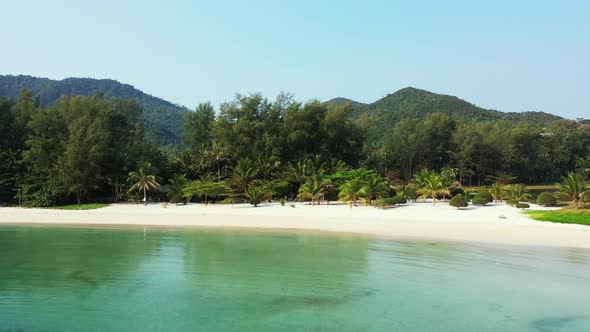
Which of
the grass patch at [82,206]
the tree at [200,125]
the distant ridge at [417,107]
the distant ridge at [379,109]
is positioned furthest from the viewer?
the distant ridge at [417,107]

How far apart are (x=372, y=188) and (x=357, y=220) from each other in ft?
24.2

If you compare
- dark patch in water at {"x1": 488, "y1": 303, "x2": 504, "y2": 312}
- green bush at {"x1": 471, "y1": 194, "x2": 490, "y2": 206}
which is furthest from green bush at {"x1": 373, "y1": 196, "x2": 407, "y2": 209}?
dark patch in water at {"x1": 488, "y1": 303, "x2": 504, "y2": 312}

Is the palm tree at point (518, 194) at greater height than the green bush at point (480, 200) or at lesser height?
greater

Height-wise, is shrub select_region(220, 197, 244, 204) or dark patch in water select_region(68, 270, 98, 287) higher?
shrub select_region(220, 197, 244, 204)

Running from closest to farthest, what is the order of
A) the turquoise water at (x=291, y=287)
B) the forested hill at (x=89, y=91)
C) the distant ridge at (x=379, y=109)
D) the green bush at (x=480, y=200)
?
the turquoise water at (x=291, y=287) → the green bush at (x=480, y=200) → the distant ridge at (x=379, y=109) → the forested hill at (x=89, y=91)

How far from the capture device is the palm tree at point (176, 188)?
134 feet

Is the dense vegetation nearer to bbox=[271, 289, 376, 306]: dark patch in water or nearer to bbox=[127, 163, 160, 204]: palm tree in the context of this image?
bbox=[127, 163, 160, 204]: palm tree

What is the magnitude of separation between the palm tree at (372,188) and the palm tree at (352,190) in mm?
372

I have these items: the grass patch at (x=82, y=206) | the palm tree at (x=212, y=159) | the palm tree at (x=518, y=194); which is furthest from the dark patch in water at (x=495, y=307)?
the palm tree at (x=212, y=159)

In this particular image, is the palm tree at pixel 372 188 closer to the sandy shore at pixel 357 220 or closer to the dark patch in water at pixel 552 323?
the sandy shore at pixel 357 220

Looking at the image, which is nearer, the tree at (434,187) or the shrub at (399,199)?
the shrub at (399,199)

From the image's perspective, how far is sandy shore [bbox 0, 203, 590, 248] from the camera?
23.7m

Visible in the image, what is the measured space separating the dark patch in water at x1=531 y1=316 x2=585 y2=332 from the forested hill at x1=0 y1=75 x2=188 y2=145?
378ft

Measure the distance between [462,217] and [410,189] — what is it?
441 inches
